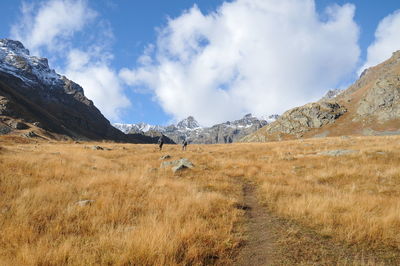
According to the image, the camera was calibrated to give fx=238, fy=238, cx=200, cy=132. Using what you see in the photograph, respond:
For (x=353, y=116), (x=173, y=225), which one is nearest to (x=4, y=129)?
(x=173, y=225)

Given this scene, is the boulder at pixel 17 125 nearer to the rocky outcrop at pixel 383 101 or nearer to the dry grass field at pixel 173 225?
the dry grass field at pixel 173 225

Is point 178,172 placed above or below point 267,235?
above

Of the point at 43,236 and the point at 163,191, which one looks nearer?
the point at 43,236

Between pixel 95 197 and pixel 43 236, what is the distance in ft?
10.7

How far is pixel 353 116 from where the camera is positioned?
164750 millimetres

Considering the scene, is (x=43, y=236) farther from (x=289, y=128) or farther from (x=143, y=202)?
(x=289, y=128)

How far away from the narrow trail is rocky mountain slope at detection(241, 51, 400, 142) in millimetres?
145757

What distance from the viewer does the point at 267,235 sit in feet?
19.9

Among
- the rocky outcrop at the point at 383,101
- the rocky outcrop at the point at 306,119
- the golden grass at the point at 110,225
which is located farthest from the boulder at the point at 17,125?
the rocky outcrop at the point at 383,101

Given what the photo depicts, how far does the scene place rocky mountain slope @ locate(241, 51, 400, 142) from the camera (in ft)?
457

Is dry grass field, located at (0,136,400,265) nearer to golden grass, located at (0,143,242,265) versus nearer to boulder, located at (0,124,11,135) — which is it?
golden grass, located at (0,143,242,265)

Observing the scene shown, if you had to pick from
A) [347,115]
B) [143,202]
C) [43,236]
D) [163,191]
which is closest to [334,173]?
[163,191]

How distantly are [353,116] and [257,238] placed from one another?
19080 centimetres

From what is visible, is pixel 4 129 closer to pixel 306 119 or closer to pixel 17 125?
pixel 17 125
